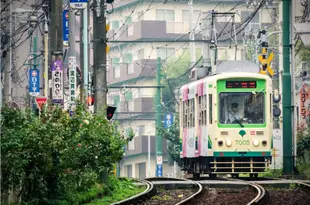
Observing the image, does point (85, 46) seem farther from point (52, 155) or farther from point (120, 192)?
point (52, 155)

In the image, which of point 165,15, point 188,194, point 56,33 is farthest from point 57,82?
point 165,15

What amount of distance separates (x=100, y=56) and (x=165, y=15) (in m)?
65.7

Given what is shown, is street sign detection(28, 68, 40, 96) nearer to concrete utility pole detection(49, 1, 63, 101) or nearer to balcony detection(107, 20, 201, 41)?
concrete utility pole detection(49, 1, 63, 101)

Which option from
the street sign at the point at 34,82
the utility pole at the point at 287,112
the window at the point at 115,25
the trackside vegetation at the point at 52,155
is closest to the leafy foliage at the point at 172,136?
the street sign at the point at 34,82

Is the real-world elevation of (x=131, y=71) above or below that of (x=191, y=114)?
above

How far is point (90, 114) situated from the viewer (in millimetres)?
24766

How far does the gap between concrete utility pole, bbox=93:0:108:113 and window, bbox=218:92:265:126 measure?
16.5ft

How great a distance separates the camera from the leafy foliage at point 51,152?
20250mm

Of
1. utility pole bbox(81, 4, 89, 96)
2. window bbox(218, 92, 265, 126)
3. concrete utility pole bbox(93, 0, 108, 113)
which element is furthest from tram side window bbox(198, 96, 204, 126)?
concrete utility pole bbox(93, 0, 108, 113)

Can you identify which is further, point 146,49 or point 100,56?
point 146,49

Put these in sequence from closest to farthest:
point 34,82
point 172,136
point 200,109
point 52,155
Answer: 1. point 52,155
2. point 200,109
3. point 34,82
4. point 172,136

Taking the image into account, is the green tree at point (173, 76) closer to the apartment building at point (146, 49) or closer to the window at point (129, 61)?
the apartment building at point (146, 49)

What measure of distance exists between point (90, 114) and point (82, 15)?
44.2 feet

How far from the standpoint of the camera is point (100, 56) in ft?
96.2
